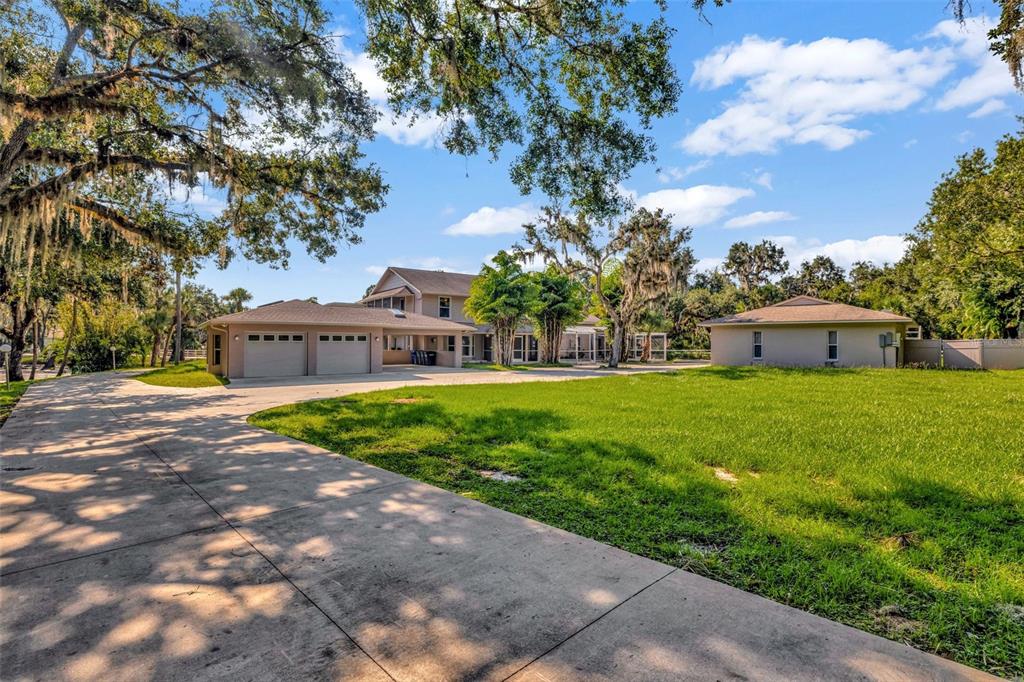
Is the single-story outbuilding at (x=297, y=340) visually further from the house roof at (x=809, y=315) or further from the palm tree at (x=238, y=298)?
the palm tree at (x=238, y=298)

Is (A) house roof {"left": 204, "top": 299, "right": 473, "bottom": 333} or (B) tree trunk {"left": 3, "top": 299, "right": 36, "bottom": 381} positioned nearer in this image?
(A) house roof {"left": 204, "top": 299, "right": 473, "bottom": 333}

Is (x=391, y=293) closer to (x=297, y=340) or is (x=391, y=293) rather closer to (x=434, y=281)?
(x=434, y=281)

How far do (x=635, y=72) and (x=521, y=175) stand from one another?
7.20ft

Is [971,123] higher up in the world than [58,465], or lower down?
higher up

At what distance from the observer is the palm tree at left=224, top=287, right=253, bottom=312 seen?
4592 centimetres

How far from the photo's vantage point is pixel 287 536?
3.63 metres

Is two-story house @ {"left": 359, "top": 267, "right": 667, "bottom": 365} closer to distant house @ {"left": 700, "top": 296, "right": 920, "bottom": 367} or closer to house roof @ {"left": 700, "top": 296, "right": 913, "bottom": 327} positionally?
distant house @ {"left": 700, "top": 296, "right": 920, "bottom": 367}

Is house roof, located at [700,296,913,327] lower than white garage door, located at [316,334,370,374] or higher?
higher

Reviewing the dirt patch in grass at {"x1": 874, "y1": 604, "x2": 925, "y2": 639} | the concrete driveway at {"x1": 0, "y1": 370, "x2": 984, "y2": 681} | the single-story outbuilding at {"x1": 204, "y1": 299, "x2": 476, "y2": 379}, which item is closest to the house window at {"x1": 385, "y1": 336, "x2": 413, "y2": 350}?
the single-story outbuilding at {"x1": 204, "y1": 299, "x2": 476, "y2": 379}

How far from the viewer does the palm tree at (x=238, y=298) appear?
151 feet

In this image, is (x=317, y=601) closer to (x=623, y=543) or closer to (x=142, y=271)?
(x=623, y=543)

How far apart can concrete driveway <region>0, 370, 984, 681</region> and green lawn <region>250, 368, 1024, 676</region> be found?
0.38 m

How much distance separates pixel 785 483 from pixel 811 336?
20.3 meters

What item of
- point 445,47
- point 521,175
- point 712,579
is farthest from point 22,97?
point 712,579
